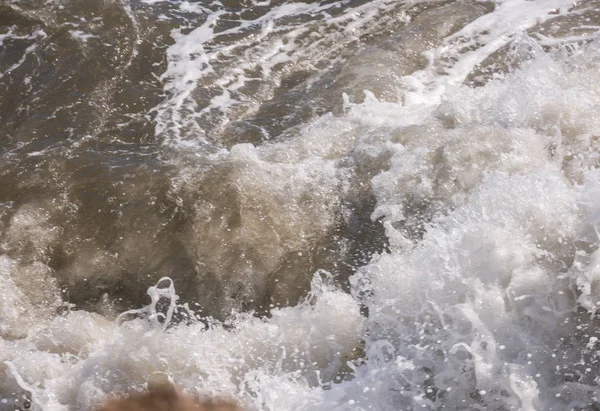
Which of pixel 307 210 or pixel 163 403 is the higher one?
pixel 307 210

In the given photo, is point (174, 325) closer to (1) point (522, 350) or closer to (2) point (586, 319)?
(1) point (522, 350)

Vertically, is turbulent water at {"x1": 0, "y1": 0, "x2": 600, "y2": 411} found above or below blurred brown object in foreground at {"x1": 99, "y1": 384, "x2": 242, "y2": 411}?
above

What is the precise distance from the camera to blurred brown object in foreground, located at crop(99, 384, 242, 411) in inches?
114

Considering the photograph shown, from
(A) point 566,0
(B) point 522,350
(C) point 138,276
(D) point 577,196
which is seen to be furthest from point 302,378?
(A) point 566,0

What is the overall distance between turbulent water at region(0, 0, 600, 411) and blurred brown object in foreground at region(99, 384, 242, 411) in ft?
0.16

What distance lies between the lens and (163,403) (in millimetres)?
2930

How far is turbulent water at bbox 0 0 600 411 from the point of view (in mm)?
2916

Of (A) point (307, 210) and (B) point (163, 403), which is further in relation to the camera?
(A) point (307, 210)

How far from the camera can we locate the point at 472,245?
3170 millimetres

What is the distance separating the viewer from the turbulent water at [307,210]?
2916 millimetres

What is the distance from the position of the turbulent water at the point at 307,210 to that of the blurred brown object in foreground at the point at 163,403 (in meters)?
0.05

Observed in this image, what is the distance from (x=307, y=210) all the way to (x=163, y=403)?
1369 millimetres

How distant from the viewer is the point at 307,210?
386cm

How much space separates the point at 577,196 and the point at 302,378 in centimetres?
150
